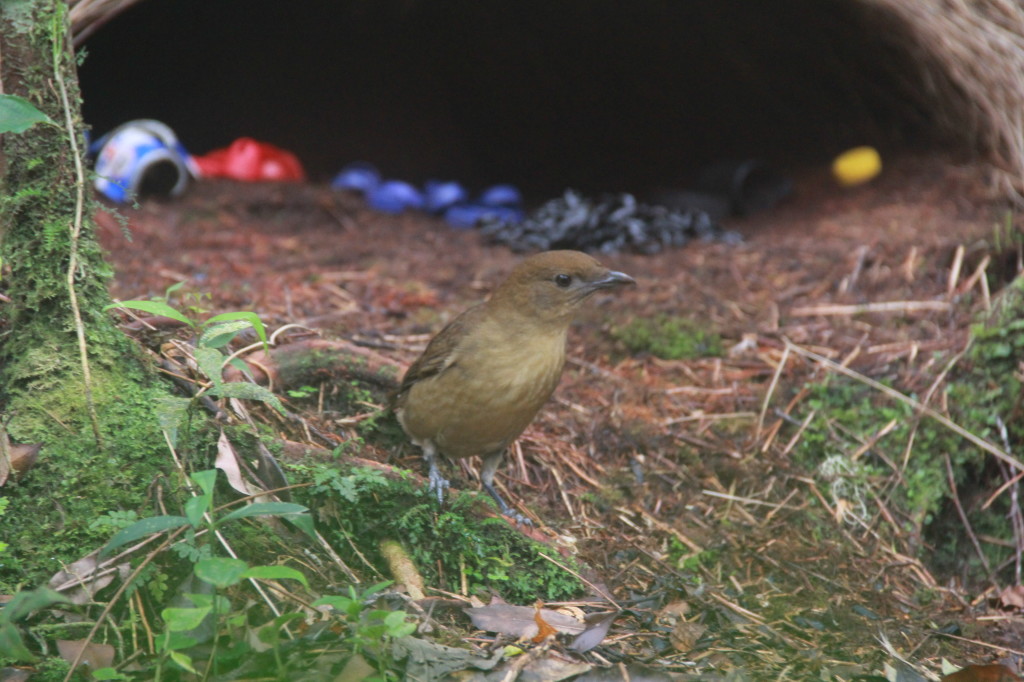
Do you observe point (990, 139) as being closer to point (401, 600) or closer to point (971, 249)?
point (971, 249)

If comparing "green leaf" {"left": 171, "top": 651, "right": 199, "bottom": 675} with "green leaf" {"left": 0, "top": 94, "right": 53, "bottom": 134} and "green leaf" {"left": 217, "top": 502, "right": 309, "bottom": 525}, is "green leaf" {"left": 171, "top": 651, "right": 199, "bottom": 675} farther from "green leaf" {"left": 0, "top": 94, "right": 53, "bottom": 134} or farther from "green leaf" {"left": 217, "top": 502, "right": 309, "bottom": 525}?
"green leaf" {"left": 0, "top": 94, "right": 53, "bottom": 134}

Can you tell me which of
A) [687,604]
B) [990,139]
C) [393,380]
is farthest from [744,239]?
[687,604]

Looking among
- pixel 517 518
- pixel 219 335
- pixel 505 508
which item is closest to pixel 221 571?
pixel 219 335

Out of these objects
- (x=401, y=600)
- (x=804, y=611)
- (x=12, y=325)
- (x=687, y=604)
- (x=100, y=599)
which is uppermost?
(x=12, y=325)

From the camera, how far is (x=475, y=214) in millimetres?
8031

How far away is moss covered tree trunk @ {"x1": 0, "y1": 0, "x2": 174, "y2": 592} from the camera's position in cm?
285

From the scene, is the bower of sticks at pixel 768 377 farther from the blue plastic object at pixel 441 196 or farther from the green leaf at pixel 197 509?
the green leaf at pixel 197 509

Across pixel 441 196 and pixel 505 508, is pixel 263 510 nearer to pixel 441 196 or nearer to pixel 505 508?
pixel 505 508

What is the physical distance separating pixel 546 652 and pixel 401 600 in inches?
17.2

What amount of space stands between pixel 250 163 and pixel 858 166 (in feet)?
17.2

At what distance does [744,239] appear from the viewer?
714cm

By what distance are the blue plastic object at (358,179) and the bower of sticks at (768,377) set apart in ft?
1.33

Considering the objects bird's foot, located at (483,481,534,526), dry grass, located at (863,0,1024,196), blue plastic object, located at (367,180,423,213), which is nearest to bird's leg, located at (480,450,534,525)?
bird's foot, located at (483,481,534,526)

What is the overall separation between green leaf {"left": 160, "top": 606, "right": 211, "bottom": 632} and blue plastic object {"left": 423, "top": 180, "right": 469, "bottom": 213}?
6.29 metres
